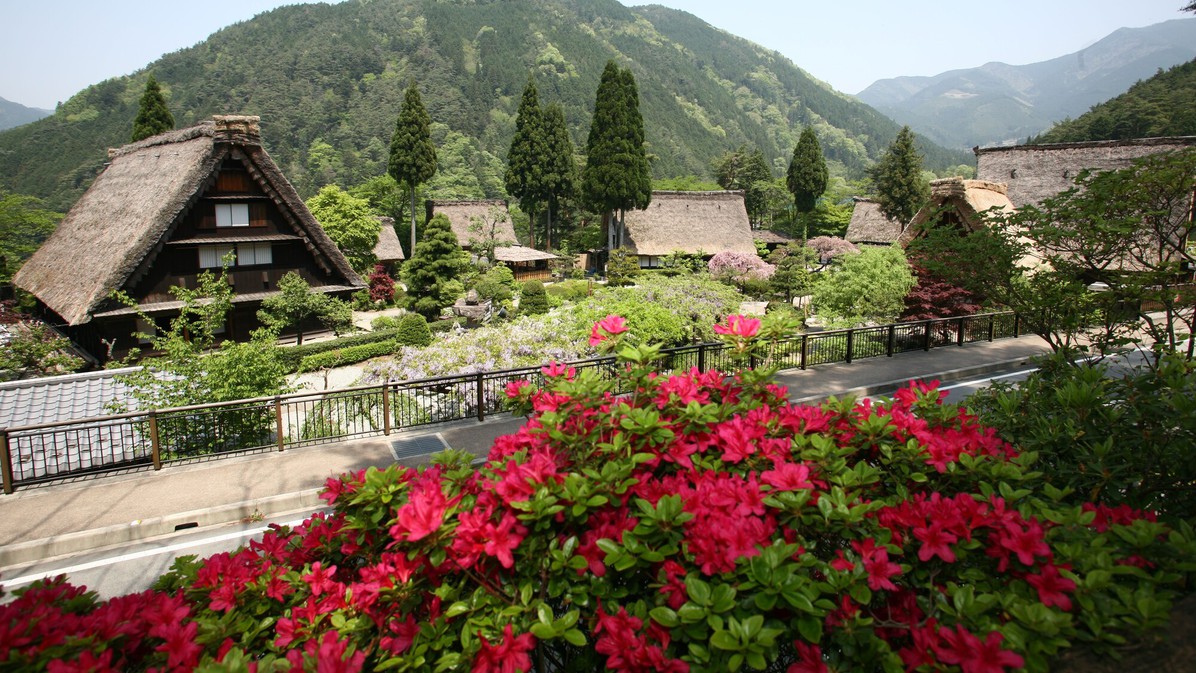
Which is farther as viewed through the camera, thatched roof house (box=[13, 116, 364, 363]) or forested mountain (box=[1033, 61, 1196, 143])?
forested mountain (box=[1033, 61, 1196, 143])

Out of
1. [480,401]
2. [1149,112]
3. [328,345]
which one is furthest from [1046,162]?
[328,345]

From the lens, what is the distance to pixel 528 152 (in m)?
46.1

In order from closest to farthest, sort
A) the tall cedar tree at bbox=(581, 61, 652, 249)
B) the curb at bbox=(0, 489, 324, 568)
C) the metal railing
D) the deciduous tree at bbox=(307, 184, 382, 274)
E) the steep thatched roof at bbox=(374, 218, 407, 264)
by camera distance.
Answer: the curb at bbox=(0, 489, 324, 568) < the metal railing < the deciduous tree at bbox=(307, 184, 382, 274) < the tall cedar tree at bbox=(581, 61, 652, 249) < the steep thatched roof at bbox=(374, 218, 407, 264)

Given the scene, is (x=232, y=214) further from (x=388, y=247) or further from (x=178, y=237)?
(x=388, y=247)

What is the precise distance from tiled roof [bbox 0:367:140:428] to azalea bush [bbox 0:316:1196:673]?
949cm

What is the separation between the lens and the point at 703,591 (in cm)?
220

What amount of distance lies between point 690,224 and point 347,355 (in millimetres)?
30279

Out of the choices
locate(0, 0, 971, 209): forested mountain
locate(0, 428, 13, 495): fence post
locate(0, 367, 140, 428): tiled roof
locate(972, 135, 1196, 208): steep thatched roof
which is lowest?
locate(0, 428, 13, 495): fence post

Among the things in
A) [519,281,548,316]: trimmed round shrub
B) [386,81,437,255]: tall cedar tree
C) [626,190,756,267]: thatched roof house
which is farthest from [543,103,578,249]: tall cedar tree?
[519,281,548,316]: trimmed round shrub

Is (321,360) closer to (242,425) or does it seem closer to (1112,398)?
(242,425)

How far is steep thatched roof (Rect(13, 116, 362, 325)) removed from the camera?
20.0 metres

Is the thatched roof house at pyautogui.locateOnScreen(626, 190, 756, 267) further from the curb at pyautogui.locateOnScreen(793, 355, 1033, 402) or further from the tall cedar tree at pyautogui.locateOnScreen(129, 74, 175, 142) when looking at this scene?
the curb at pyautogui.locateOnScreen(793, 355, 1033, 402)

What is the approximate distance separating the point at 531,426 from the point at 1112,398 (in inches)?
161

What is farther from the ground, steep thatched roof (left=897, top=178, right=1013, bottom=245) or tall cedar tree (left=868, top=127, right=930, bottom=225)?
tall cedar tree (left=868, top=127, right=930, bottom=225)
